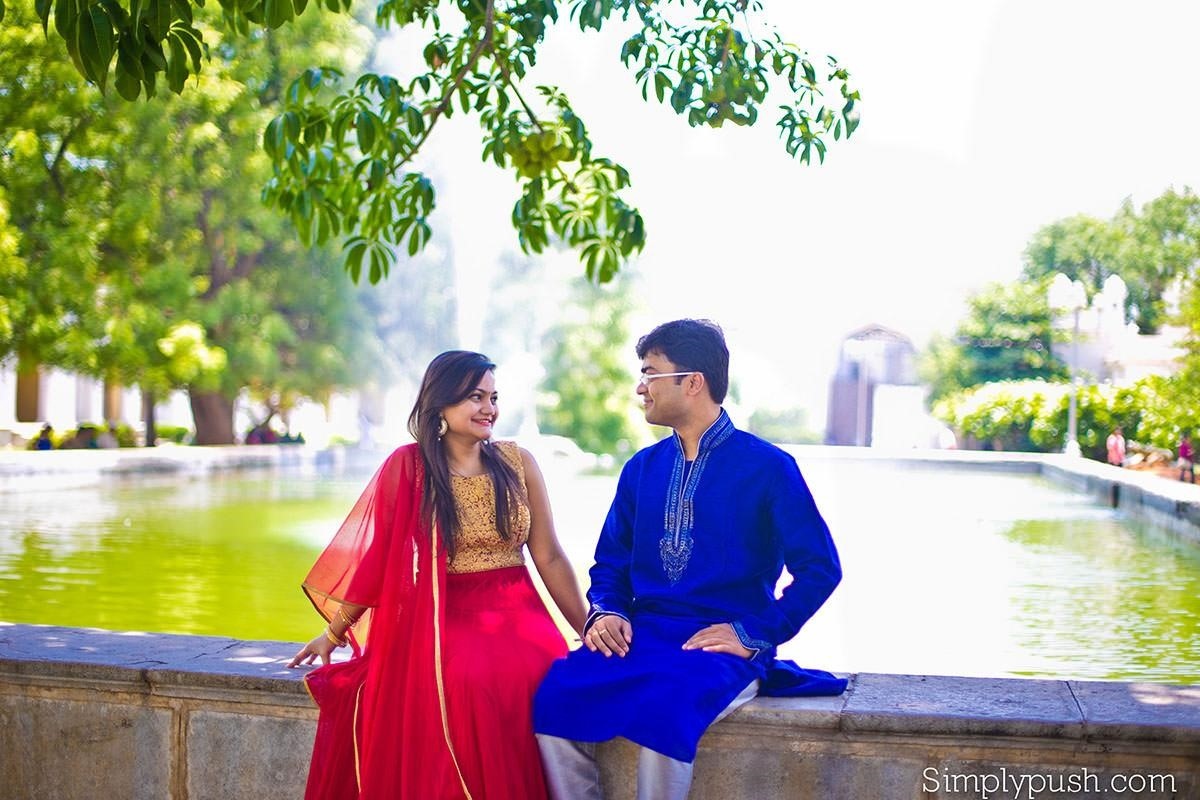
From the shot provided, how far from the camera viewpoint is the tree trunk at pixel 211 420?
21547 millimetres

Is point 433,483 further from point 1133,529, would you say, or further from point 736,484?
point 1133,529

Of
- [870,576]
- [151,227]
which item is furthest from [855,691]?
[151,227]

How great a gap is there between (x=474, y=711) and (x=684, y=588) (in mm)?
506

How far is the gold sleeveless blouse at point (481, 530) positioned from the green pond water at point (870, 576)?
2.76 meters

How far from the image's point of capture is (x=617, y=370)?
22.9 meters

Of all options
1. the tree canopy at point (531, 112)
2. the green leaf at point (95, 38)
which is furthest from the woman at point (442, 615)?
the tree canopy at point (531, 112)

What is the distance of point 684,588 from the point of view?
2.93m

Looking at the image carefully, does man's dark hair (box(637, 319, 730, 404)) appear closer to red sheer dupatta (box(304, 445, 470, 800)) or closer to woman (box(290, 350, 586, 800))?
woman (box(290, 350, 586, 800))

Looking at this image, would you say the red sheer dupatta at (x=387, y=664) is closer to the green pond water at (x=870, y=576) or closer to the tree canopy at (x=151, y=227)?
the green pond water at (x=870, y=576)

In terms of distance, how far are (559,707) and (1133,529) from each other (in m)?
9.50

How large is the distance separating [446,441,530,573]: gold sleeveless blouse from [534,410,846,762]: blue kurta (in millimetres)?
192

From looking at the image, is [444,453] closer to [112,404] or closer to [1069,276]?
[1069,276]

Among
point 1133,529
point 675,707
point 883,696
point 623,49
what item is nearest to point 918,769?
point 883,696

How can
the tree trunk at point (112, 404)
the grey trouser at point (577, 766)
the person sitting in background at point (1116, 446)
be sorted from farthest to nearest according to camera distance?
1. the tree trunk at point (112, 404)
2. the person sitting in background at point (1116, 446)
3. the grey trouser at point (577, 766)
